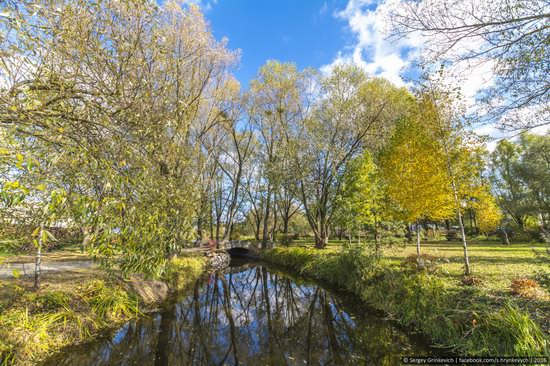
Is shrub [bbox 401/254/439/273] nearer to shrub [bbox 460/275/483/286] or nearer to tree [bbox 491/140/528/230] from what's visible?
shrub [bbox 460/275/483/286]

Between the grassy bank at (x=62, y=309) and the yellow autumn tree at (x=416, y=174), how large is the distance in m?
11.2

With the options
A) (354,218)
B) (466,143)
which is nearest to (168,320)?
(354,218)

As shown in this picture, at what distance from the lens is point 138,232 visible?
3.17 meters

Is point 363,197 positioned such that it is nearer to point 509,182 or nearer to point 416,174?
point 416,174

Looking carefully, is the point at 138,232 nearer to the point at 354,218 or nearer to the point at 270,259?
the point at 354,218

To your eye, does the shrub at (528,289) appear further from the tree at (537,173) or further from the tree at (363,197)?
the tree at (537,173)

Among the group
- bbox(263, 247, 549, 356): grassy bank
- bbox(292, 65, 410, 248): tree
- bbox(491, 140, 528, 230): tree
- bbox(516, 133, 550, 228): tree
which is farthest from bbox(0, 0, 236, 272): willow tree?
bbox(491, 140, 528, 230): tree

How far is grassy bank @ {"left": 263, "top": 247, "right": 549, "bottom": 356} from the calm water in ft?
2.24

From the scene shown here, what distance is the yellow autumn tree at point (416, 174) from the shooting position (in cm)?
1063

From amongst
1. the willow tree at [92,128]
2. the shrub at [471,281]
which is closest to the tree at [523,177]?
the shrub at [471,281]

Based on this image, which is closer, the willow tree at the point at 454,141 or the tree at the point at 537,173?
the willow tree at the point at 454,141

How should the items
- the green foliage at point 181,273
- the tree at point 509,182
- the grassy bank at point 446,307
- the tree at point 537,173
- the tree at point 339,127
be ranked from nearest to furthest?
1. the grassy bank at point 446,307
2. the green foliage at point 181,273
3. the tree at point 339,127
4. the tree at point 537,173
5. the tree at point 509,182

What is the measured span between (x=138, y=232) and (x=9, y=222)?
1.59m

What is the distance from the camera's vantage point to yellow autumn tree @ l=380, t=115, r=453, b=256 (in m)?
10.6
